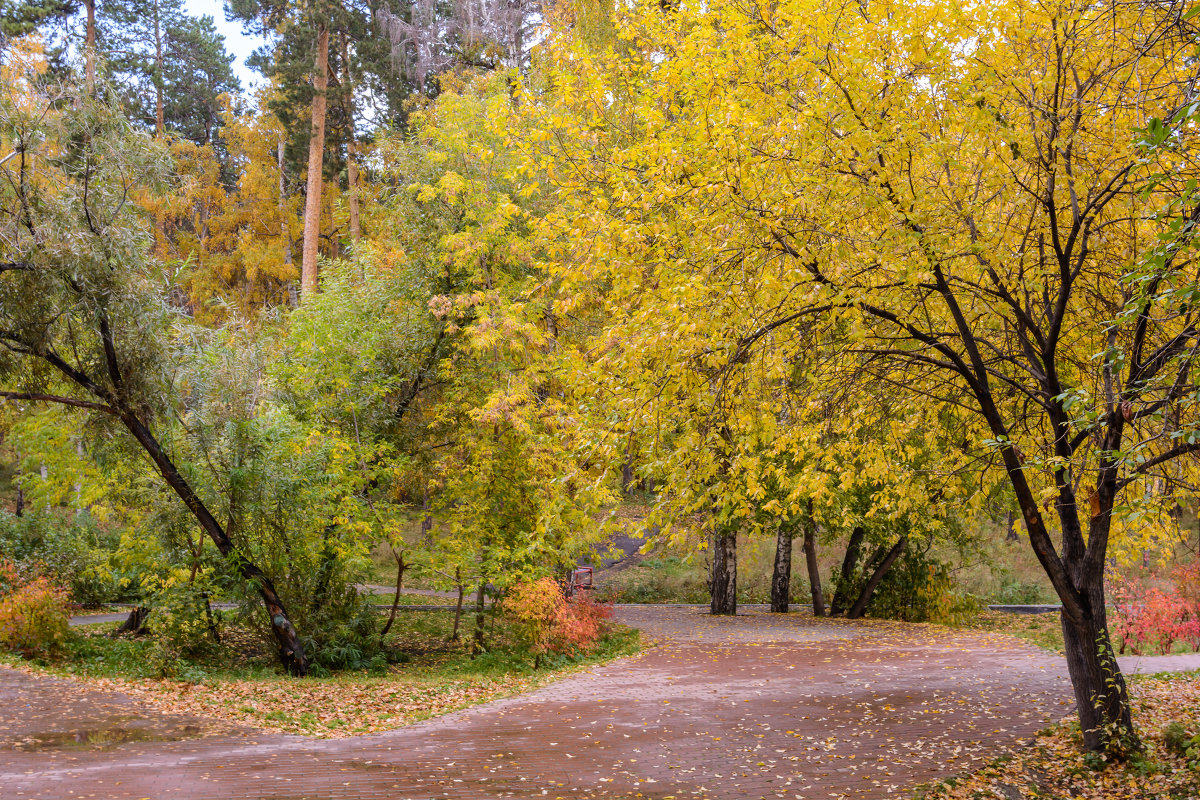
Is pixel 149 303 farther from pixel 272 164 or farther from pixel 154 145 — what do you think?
pixel 272 164

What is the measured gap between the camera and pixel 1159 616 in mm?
14516

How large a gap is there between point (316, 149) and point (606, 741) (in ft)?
72.2

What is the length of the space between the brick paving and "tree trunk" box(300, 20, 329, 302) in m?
15.5

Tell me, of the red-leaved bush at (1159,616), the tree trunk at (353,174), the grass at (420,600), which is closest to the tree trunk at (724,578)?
the grass at (420,600)

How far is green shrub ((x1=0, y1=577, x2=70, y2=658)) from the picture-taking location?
1270cm

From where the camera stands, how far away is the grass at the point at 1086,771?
6980 mm

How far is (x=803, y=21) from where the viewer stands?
668 centimetres

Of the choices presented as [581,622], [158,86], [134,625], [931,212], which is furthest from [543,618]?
[158,86]

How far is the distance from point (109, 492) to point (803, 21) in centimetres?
1337

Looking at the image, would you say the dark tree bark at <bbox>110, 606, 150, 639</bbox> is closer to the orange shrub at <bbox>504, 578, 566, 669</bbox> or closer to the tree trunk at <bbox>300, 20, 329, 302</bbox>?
the orange shrub at <bbox>504, 578, 566, 669</bbox>

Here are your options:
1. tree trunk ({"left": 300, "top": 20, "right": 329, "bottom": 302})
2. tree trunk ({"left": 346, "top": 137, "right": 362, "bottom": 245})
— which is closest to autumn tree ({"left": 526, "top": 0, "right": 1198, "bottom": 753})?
tree trunk ({"left": 300, "top": 20, "right": 329, "bottom": 302})

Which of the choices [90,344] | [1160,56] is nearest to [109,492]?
[90,344]

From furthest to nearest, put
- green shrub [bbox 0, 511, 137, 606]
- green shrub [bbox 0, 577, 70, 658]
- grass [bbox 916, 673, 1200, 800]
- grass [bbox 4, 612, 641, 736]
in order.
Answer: green shrub [bbox 0, 511, 137, 606] → green shrub [bbox 0, 577, 70, 658] → grass [bbox 4, 612, 641, 736] → grass [bbox 916, 673, 1200, 800]

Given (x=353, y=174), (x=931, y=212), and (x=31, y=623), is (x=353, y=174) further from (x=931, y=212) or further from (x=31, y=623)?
(x=931, y=212)
